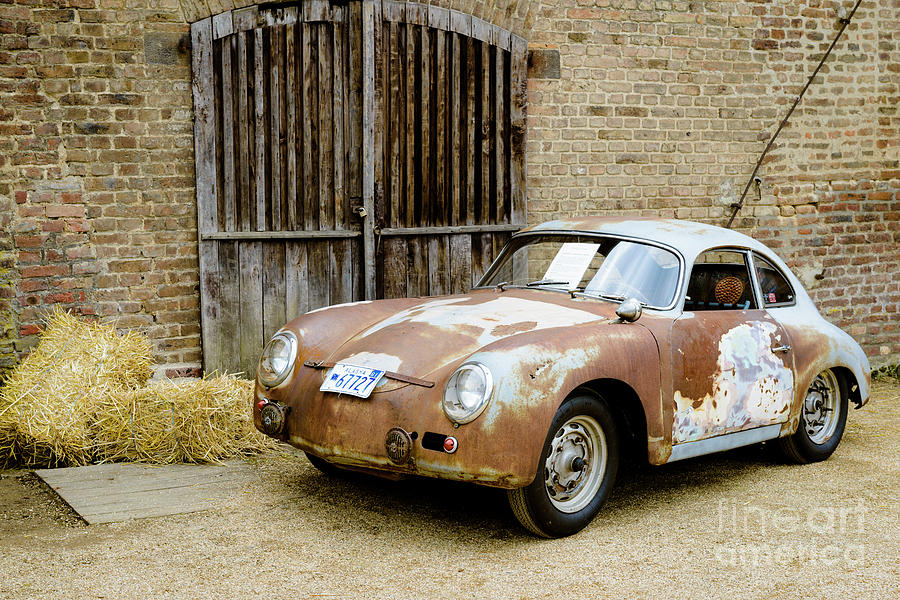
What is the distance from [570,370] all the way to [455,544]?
94 centimetres

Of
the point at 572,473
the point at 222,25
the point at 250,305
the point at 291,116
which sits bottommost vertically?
the point at 572,473

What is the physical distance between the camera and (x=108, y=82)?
6.53m

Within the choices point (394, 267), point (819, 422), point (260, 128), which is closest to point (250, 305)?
point (394, 267)

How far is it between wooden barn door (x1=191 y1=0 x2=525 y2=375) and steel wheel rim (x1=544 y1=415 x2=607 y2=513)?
3.23m

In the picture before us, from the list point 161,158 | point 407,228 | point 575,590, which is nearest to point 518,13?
point 407,228

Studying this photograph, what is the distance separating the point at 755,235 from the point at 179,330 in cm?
539

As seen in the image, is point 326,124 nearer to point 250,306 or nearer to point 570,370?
point 250,306

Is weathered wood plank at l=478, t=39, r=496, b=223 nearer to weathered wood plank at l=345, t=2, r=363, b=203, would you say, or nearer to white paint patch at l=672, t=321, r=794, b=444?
weathered wood plank at l=345, t=2, r=363, b=203

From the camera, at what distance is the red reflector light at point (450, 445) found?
395cm

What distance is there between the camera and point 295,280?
23.5 feet

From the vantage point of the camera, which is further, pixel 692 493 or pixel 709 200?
pixel 709 200

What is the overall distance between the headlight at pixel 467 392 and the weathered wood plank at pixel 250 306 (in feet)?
10.9

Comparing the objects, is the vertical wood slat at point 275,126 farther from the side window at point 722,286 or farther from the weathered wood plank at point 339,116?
the side window at point 722,286

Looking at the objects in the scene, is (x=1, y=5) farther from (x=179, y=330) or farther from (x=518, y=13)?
(x=518, y=13)
